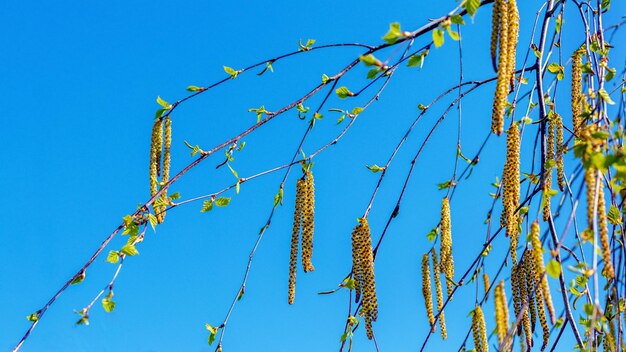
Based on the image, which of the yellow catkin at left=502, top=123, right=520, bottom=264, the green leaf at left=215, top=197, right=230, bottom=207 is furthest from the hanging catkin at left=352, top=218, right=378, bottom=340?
the green leaf at left=215, top=197, right=230, bottom=207

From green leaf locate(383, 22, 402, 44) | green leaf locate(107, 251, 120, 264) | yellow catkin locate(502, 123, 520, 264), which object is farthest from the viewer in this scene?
green leaf locate(107, 251, 120, 264)

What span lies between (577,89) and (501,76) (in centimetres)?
122

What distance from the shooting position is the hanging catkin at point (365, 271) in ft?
9.39

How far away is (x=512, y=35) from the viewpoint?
2504 millimetres

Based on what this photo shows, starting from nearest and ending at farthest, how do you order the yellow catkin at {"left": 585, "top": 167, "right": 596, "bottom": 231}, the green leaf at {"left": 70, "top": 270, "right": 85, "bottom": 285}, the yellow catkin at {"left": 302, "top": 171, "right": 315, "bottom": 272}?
the yellow catkin at {"left": 585, "top": 167, "right": 596, "bottom": 231}, the green leaf at {"left": 70, "top": 270, "right": 85, "bottom": 285}, the yellow catkin at {"left": 302, "top": 171, "right": 315, "bottom": 272}

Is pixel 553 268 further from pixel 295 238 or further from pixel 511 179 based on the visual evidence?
pixel 295 238

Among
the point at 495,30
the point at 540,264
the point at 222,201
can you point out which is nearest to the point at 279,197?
the point at 222,201

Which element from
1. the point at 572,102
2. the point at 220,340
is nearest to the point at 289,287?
the point at 220,340

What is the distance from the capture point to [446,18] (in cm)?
222

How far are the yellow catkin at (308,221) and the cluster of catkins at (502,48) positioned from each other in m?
0.97

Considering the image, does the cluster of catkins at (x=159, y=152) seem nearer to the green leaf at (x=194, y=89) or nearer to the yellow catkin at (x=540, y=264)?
the green leaf at (x=194, y=89)

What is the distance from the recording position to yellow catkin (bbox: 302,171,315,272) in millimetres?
3016

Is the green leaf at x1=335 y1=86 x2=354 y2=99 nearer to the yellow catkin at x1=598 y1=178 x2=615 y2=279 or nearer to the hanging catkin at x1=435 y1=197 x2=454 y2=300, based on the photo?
the hanging catkin at x1=435 y1=197 x2=454 y2=300

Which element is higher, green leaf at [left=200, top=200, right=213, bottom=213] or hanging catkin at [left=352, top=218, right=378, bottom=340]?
green leaf at [left=200, top=200, right=213, bottom=213]
